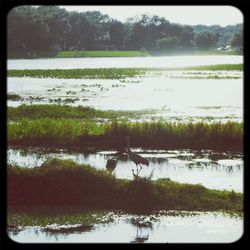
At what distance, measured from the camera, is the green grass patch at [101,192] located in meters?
7.25

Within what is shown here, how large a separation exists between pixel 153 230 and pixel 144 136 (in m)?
5.36

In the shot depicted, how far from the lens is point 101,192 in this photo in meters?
7.48

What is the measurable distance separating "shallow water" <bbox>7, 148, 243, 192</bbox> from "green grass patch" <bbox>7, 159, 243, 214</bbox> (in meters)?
0.72

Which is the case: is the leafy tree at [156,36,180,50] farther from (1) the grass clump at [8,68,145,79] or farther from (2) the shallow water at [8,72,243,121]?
(2) the shallow water at [8,72,243,121]

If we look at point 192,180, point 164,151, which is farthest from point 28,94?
point 192,180

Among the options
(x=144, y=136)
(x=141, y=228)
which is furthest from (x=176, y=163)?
(x=141, y=228)

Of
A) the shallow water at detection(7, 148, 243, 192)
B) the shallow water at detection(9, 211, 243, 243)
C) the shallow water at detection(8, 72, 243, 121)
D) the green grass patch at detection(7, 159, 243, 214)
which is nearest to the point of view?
the shallow water at detection(9, 211, 243, 243)

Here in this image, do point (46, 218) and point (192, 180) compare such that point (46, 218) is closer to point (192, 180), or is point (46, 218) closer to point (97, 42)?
point (192, 180)

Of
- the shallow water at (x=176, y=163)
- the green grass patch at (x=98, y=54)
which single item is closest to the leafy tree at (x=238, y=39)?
the green grass patch at (x=98, y=54)

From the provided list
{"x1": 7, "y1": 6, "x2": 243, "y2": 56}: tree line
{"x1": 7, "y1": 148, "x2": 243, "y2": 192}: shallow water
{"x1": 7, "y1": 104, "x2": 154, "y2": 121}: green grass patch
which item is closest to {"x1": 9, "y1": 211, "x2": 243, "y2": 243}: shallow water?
{"x1": 7, "y1": 148, "x2": 243, "y2": 192}: shallow water

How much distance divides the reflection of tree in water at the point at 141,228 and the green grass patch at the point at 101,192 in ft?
1.12

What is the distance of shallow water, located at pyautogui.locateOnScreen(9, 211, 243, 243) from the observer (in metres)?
6.20

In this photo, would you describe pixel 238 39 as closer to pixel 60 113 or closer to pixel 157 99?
pixel 157 99
